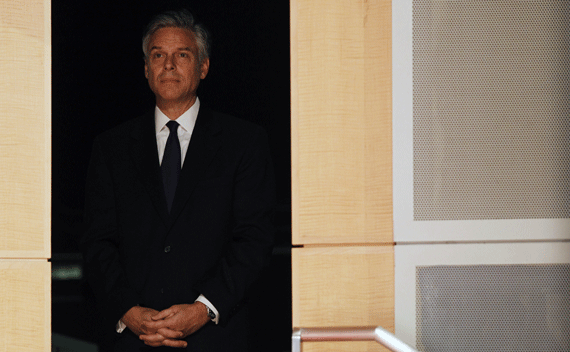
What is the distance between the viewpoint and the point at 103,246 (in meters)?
2.24

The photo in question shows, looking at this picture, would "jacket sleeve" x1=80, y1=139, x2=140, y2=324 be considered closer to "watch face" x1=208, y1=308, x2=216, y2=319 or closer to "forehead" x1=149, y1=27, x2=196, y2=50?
"watch face" x1=208, y1=308, x2=216, y2=319

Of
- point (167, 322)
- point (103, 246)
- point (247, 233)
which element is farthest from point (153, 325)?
point (247, 233)

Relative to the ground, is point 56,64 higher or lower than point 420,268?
higher

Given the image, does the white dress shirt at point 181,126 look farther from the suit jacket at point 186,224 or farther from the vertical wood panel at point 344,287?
the vertical wood panel at point 344,287

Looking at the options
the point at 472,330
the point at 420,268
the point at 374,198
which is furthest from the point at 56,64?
the point at 472,330

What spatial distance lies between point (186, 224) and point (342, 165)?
76 centimetres

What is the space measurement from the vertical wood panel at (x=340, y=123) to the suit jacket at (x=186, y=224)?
20 cm

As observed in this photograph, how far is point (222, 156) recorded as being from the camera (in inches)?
89.7

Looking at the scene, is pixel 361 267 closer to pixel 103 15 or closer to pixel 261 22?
pixel 261 22

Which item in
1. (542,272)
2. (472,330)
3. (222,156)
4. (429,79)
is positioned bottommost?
(472,330)

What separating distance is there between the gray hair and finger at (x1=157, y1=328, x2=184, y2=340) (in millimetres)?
1226

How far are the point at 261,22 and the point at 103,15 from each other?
2.37 ft
